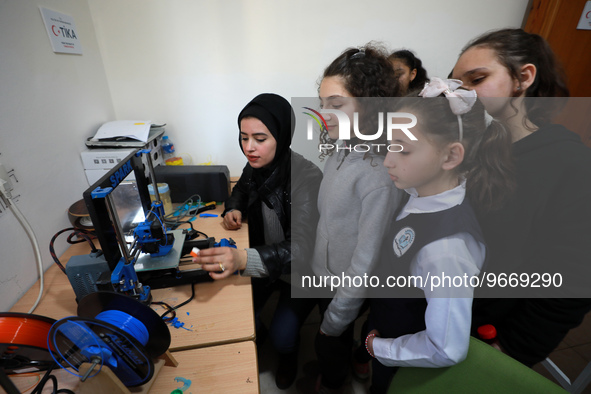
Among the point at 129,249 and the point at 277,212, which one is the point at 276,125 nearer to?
the point at 277,212

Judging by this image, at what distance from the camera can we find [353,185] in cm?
81

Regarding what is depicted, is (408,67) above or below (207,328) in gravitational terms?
above

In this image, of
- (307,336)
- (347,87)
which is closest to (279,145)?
(347,87)

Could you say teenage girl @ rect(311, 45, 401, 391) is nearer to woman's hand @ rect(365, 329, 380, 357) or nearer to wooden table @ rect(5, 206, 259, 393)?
woman's hand @ rect(365, 329, 380, 357)

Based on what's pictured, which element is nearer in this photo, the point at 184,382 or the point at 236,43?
the point at 184,382

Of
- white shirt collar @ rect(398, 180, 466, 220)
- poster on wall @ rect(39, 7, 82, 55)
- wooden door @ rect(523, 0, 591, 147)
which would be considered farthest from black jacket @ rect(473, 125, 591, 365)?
poster on wall @ rect(39, 7, 82, 55)

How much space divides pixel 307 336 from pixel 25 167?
1.48 meters

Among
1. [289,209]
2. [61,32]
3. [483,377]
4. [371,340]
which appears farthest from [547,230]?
[61,32]

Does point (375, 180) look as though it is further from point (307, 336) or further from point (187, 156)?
point (187, 156)

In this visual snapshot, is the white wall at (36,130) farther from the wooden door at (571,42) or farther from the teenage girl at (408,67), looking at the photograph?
the wooden door at (571,42)

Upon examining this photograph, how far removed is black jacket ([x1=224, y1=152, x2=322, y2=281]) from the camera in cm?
101

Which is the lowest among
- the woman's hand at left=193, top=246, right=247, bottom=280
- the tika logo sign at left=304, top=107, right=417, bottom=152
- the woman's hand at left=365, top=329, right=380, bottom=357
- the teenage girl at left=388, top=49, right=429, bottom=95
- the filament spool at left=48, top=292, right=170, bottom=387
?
the woman's hand at left=365, top=329, right=380, bottom=357

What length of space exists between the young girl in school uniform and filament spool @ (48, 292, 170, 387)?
61 centimetres

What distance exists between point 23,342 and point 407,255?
824 millimetres
